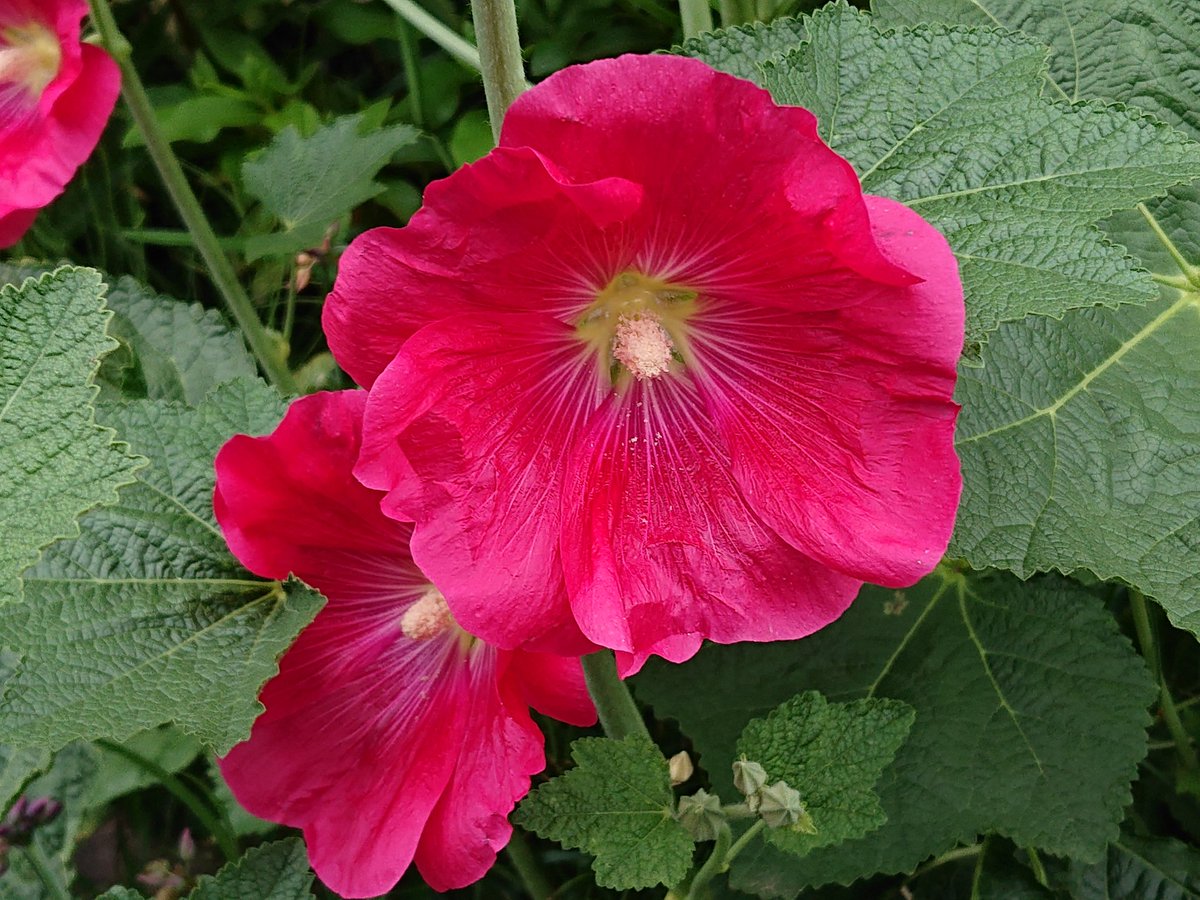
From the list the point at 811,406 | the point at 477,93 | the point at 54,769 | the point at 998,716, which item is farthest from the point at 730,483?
the point at 477,93

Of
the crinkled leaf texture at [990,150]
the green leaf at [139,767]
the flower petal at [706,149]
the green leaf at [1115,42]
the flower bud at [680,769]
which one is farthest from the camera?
the green leaf at [139,767]

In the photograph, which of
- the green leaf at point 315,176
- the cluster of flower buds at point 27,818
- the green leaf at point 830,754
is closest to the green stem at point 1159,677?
the green leaf at point 830,754

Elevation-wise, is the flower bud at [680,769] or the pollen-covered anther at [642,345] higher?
the pollen-covered anther at [642,345]

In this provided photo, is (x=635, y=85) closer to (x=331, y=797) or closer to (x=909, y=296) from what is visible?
(x=909, y=296)

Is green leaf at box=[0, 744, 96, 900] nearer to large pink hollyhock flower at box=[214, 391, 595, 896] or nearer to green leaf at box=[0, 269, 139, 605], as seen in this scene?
large pink hollyhock flower at box=[214, 391, 595, 896]

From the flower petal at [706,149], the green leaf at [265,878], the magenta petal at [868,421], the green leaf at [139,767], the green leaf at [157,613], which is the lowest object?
the green leaf at [139,767]

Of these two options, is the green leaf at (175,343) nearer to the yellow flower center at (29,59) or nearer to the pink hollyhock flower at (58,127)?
the pink hollyhock flower at (58,127)
